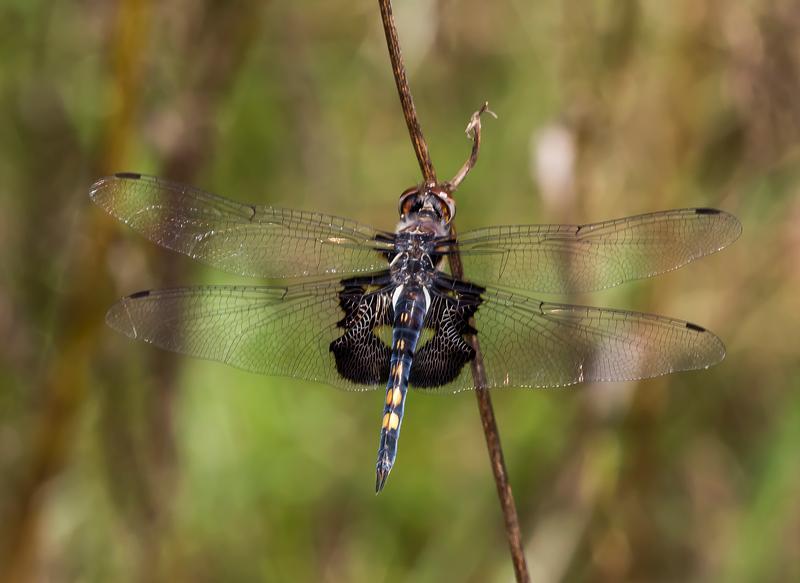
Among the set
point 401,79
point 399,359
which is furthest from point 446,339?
point 401,79

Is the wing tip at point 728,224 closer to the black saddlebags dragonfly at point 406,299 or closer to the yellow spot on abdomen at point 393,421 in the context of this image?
the black saddlebags dragonfly at point 406,299

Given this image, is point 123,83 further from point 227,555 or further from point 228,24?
point 227,555

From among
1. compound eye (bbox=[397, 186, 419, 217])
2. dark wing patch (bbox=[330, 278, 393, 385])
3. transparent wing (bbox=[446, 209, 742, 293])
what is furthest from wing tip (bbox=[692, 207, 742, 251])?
dark wing patch (bbox=[330, 278, 393, 385])

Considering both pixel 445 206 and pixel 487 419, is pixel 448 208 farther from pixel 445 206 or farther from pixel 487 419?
pixel 487 419

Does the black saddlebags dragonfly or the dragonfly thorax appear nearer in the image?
the black saddlebags dragonfly

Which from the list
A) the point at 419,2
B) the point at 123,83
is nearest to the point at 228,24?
the point at 123,83

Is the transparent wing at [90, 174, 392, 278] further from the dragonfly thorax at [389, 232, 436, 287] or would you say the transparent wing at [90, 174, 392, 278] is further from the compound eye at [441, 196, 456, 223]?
the compound eye at [441, 196, 456, 223]
